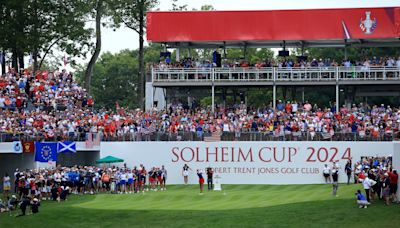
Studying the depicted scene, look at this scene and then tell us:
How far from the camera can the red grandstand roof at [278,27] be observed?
6619cm

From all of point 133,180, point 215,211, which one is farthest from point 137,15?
point 215,211

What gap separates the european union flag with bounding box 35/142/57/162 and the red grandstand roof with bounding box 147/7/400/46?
507 inches

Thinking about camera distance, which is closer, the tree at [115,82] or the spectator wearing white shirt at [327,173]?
the spectator wearing white shirt at [327,173]

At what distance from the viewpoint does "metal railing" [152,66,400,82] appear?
63.9 m

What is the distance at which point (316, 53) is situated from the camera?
9350 centimetres

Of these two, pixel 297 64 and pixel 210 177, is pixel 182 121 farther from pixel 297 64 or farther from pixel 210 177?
pixel 297 64

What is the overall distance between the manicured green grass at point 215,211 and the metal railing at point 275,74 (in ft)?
36.2

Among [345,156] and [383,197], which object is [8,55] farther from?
→ [383,197]

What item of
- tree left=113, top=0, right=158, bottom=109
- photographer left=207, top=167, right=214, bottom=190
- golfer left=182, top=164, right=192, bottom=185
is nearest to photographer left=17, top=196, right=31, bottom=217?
photographer left=207, top=167, right=214, bottom=190

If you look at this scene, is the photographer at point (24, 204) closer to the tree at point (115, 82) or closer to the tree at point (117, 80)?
the tree at point (117, 80)

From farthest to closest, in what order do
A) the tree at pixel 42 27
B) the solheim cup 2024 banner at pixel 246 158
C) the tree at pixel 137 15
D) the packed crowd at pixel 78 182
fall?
the tree at pixel 137 15, the tree at pixel 42 27, the solheim cup 2024 banner at pixel 246 158, the packed crowd at pixel 78 182

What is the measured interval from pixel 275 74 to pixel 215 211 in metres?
18.3

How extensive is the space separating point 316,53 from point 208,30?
27550 mm

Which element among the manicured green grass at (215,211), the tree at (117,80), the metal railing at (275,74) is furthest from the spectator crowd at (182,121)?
the tree at (117,80)
